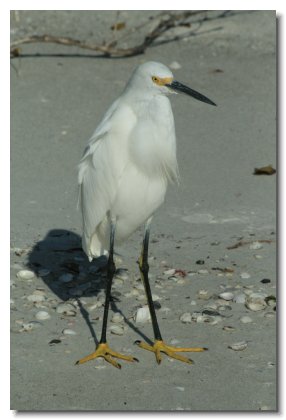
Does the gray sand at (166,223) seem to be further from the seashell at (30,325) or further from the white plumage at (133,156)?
the white plumage at (133,156)

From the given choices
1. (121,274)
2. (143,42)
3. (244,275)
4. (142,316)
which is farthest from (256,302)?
(143,42)

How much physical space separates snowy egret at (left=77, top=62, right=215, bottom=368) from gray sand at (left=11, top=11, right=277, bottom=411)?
0.19 m

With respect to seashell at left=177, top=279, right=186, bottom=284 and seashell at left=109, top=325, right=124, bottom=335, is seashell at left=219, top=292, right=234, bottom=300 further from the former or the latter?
seashell at left=109, top=325, right=124, bottom=335

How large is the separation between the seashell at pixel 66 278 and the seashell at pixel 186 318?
0.73 meters

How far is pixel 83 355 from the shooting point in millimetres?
4645

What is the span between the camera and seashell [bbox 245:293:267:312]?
Answer: 498 cm

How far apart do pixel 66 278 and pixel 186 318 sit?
78cm

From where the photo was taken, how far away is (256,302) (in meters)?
5.02

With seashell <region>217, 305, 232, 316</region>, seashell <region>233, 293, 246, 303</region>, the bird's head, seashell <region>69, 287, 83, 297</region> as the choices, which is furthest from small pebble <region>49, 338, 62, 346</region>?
the bird's head

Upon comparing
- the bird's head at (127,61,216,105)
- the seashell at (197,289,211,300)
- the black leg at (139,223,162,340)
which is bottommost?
the seashell at (197,289,211,300)

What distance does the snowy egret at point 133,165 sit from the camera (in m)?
4.38

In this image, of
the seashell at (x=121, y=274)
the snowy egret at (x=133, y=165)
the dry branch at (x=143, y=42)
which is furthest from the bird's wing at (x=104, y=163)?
the dry branch at (x=143, y=42)

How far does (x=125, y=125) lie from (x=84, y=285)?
1.16 m

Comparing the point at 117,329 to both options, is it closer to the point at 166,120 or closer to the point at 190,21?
the point at 166,120
